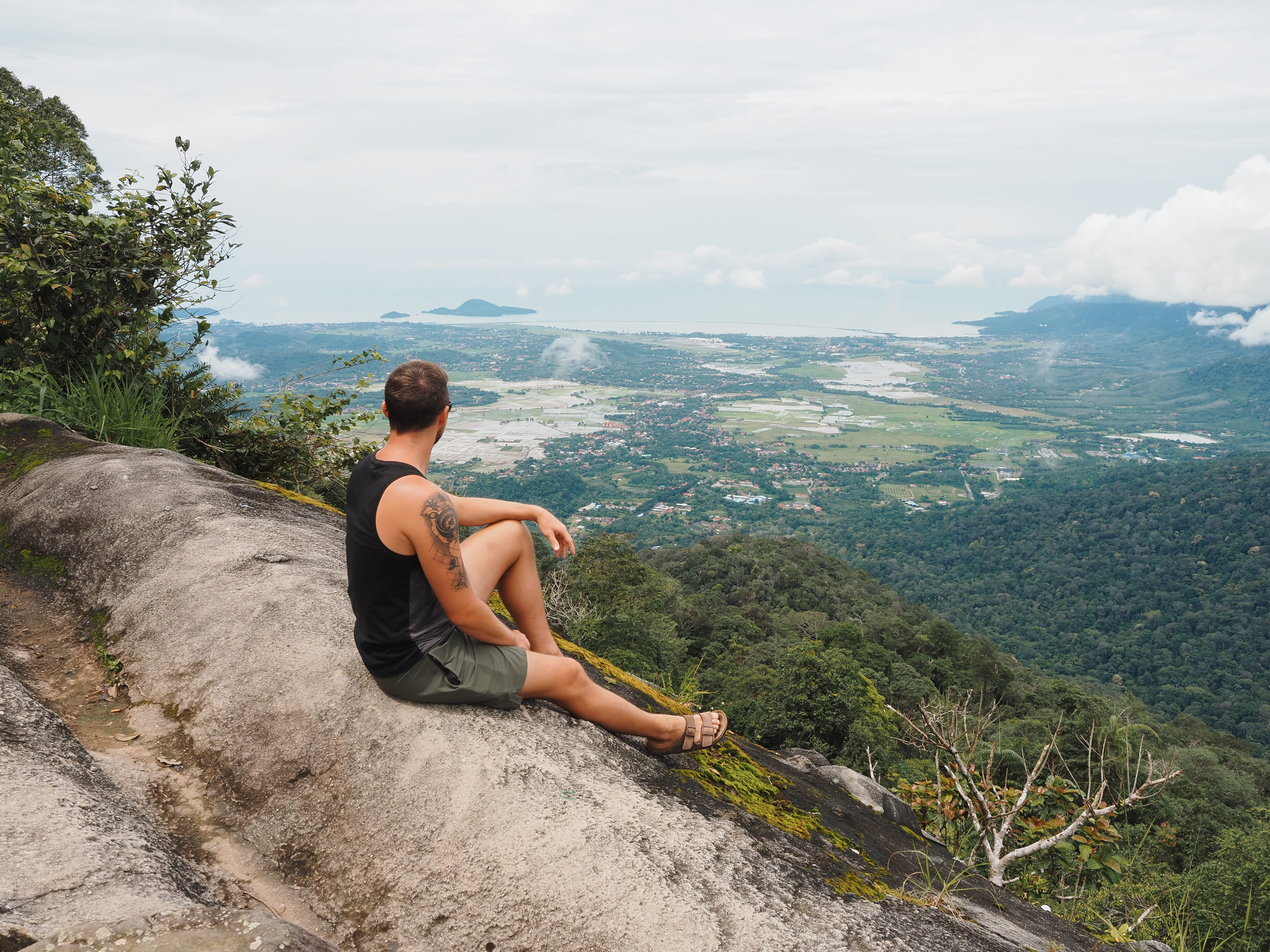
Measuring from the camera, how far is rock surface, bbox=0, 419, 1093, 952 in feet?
8.67

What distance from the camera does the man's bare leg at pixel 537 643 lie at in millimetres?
3543

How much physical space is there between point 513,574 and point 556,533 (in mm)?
319

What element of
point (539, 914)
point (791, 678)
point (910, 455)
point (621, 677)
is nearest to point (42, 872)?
point (539, 914)

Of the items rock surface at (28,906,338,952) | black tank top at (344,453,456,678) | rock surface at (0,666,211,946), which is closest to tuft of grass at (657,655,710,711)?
black tank top at (344,453,456,678)

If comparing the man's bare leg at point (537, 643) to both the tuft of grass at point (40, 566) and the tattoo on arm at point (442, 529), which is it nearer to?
the tattoo on arm at point (442, 529)

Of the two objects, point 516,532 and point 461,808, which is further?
point 516,532

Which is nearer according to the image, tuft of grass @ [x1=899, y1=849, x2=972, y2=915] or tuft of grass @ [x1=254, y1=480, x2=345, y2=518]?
tuft of grass @ [x1=899, y1=849, x2=972, y2=915]

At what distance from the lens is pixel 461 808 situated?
9.58 feet

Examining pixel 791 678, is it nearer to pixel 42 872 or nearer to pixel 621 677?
pixel 621 677

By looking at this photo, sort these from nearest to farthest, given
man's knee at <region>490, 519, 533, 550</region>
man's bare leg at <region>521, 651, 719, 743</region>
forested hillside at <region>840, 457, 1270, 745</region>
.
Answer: man's bare leg at <region>521, 651, 719, 743</region>
man's knee at <region>490, 519, 533, 550</region>
forested hillside at <region>840, 457, 1270, 745</region>

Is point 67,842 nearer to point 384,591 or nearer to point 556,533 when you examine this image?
point 384,591

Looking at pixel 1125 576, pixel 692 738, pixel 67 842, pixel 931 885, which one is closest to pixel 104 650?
pixel 67 842

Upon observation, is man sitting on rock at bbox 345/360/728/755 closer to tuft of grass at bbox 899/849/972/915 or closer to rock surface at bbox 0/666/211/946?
rock surface at bbox 0/666/211/946

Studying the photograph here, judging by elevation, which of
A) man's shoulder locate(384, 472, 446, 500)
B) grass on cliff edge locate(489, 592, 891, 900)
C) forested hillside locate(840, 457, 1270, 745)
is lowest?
forested hillside locate(840, 457, 1270, 745)
